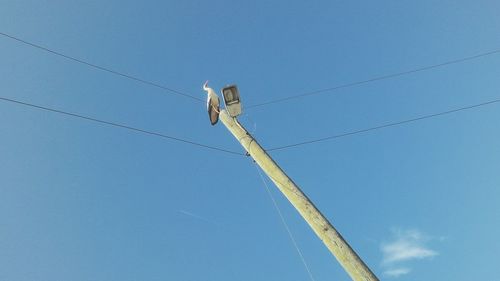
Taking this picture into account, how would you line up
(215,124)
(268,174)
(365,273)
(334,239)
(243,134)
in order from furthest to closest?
(215,124) < (243,134) < (268,174) < (334,239) < (365,273)

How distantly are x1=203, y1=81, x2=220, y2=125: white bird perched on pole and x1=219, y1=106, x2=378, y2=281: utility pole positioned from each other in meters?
0.12

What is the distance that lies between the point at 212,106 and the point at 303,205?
2160 mm

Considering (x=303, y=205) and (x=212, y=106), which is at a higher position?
→ (x=212, y=106)

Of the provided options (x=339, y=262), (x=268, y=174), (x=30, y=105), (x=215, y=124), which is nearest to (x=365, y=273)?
(x=339, y=262)

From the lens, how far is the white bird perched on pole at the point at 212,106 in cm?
640

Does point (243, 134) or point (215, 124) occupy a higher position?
point (215, 124)

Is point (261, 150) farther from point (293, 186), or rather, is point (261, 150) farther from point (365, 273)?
point (365, 273)

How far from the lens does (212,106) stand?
6.41m

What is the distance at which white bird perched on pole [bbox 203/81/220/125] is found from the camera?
6.40 meters

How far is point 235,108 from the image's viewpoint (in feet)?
20.2

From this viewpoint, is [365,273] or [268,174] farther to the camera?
[268,174]

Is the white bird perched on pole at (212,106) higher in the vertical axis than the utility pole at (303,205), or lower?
higher

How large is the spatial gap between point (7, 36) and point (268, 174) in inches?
188

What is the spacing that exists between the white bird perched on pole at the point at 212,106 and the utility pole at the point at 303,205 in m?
0.12
